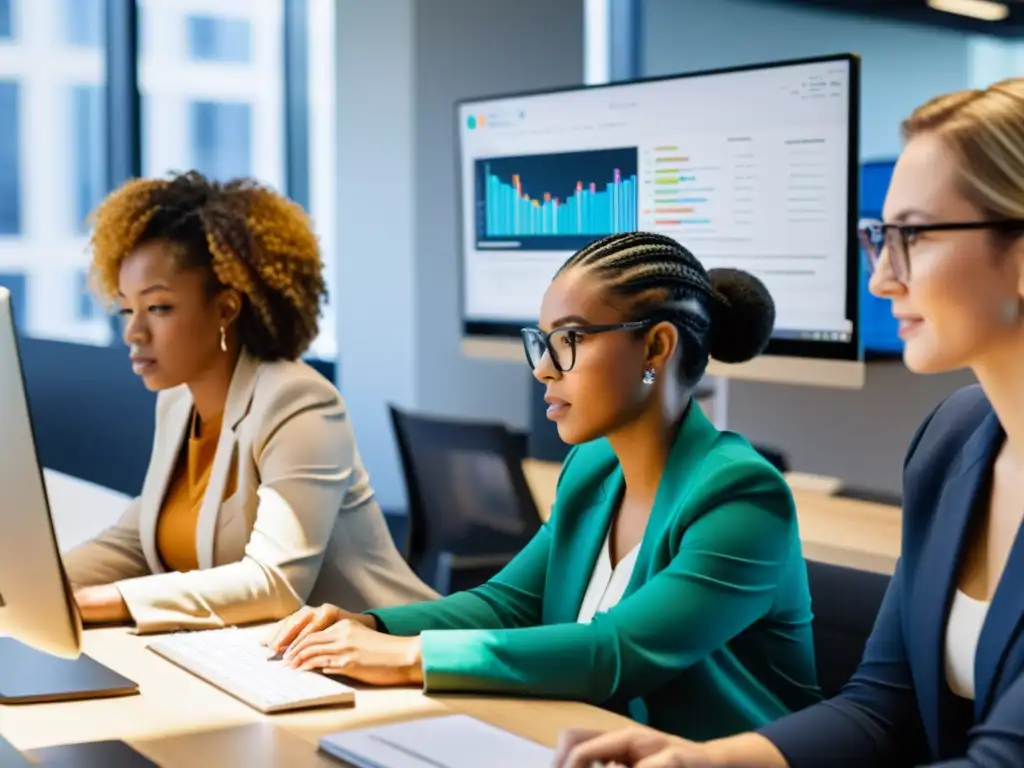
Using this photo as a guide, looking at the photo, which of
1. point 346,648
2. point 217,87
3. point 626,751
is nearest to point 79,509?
point 346,648

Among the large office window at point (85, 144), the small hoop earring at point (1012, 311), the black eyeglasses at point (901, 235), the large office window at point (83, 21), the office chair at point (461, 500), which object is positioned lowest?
the office chair at point (461, 500)

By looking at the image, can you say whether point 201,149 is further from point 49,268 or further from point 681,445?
point 681,445

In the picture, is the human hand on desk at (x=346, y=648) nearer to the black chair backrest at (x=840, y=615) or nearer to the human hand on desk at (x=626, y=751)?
the human hand on desk at (x=626, y=751)

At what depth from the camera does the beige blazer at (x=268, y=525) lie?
6.08 ft

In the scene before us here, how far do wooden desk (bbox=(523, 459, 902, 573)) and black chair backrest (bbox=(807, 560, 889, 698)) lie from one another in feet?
1.37

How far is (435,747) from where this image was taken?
→ 50.3 inches

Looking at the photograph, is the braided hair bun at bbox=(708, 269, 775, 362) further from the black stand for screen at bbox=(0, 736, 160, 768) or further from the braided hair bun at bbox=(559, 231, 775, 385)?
the black stand for screen at bbox=(0, 736, 160, 768)

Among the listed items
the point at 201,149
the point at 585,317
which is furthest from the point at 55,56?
the point at 585,317

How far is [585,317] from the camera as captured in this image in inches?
62.7

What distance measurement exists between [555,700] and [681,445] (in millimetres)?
329

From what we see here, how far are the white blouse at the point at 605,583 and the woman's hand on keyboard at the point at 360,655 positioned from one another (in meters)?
0.22

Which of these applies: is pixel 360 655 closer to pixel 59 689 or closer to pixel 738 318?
pixel 59 689

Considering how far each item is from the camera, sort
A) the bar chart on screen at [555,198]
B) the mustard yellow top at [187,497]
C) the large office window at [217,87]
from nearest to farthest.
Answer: the mustard yellow top at [187,497] → the bar chart on screen at [555,198] → the large office window at [217,87]

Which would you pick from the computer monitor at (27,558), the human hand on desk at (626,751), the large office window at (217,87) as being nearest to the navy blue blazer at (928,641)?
the human hand on desk at (626,751)
